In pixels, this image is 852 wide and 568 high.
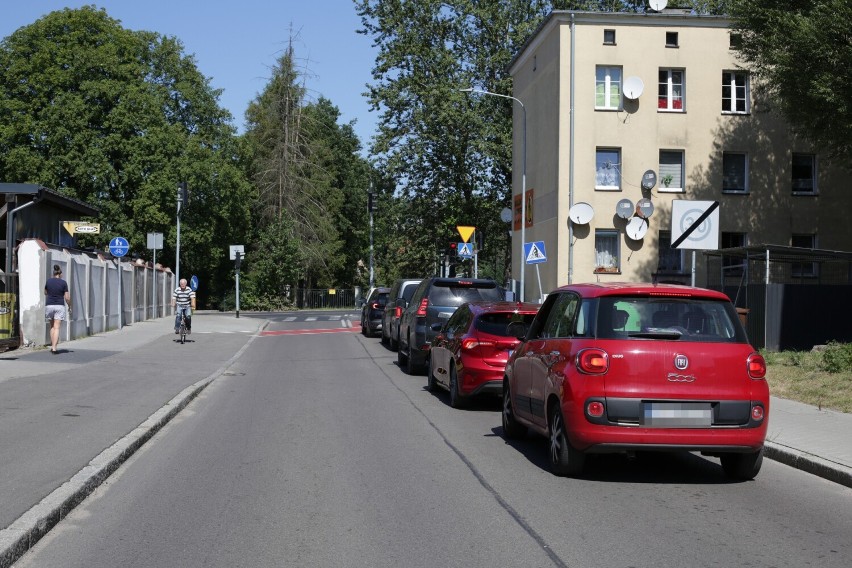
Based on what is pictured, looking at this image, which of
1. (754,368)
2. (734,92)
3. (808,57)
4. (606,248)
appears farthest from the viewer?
(734,92)

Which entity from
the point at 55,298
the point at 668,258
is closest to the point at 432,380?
the point at 55,298

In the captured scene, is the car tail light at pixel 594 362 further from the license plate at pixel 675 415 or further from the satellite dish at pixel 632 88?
the satellite dish at pixel 632 88

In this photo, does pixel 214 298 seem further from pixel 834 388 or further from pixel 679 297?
pixel 679 297

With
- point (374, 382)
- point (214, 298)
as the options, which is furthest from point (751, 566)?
point (214, 298)

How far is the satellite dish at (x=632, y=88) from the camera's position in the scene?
1347 inches

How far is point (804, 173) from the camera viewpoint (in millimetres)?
36531

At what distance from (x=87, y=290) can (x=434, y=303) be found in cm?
1228

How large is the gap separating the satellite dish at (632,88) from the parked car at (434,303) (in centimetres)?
1753

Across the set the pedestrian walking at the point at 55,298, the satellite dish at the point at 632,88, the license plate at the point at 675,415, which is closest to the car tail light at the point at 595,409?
the license plate at the point at 675,415

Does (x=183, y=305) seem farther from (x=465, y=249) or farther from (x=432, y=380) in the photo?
(x=432, y=380)

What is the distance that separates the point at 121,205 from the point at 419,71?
780 inches

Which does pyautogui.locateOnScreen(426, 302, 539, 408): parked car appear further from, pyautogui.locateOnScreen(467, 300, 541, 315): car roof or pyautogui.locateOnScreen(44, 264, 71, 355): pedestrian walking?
pyautogui.locateOnScreen(44, 264, 71, 355): pedestrian walking

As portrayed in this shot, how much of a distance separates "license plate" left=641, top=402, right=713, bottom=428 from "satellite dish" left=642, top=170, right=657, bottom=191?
27106mm

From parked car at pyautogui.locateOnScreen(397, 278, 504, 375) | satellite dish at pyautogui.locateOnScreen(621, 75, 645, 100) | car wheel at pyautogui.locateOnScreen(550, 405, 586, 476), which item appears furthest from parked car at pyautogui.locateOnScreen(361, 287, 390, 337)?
car wheel at pyautogui.locateOnScreen(550, 405, 586, 476)
